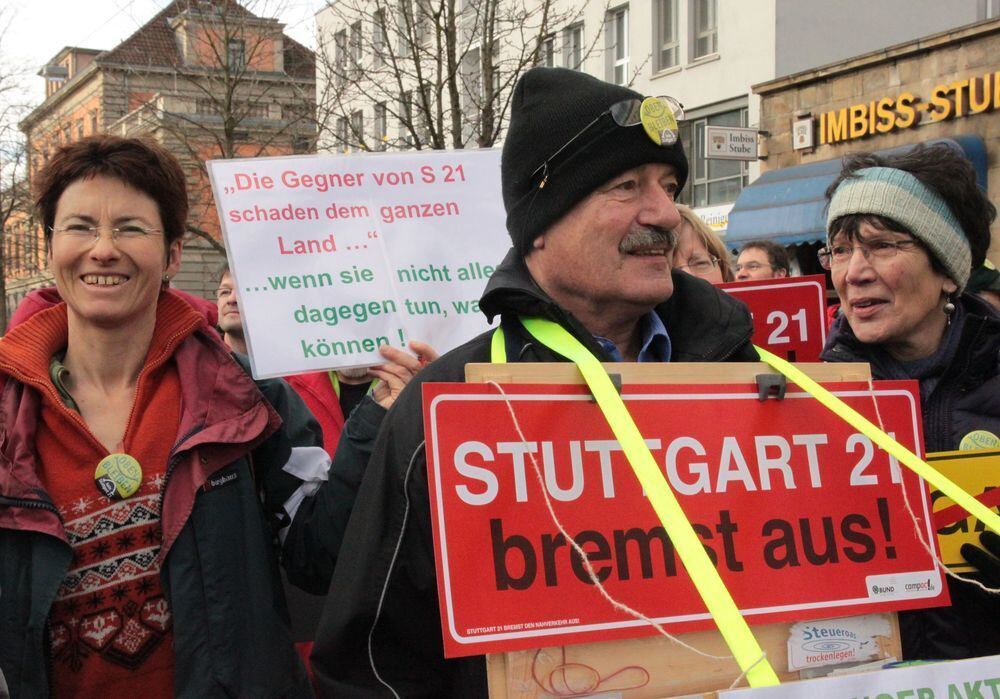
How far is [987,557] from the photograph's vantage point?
2188 millimetres

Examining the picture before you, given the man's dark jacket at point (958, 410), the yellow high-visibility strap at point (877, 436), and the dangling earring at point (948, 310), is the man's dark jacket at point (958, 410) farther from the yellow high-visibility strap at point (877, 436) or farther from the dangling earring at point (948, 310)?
the yellow high-visibility strap at point (877, 436)

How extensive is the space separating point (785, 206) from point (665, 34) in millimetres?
6881

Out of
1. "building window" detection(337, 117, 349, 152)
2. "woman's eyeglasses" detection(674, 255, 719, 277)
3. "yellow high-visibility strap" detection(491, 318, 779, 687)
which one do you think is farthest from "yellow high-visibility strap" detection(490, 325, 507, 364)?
"building window" detection(337, 117, 349, 152)

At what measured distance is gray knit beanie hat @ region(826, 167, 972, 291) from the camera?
265 centimetres

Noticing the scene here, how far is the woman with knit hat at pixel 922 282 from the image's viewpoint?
2580 millimetres

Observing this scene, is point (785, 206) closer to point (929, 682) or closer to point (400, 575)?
point (400, 575)

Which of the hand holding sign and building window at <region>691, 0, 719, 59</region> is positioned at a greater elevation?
building window at <region>691, 0, 719, 59</region>

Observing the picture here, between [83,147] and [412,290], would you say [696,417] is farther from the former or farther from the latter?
[83,147]

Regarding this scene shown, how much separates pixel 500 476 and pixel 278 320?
1291 millimetres

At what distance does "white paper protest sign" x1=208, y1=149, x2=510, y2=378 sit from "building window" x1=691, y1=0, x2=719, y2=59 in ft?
59.7

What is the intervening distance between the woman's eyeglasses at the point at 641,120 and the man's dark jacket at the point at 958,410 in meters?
0.91

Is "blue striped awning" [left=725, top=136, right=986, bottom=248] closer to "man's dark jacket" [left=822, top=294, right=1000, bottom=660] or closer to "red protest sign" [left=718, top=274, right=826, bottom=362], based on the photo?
"red protest sign" [left=718, top=274, right=826, bottom=362]

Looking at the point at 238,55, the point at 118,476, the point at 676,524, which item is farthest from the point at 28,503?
the point at 238,55

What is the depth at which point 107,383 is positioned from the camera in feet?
8.60
